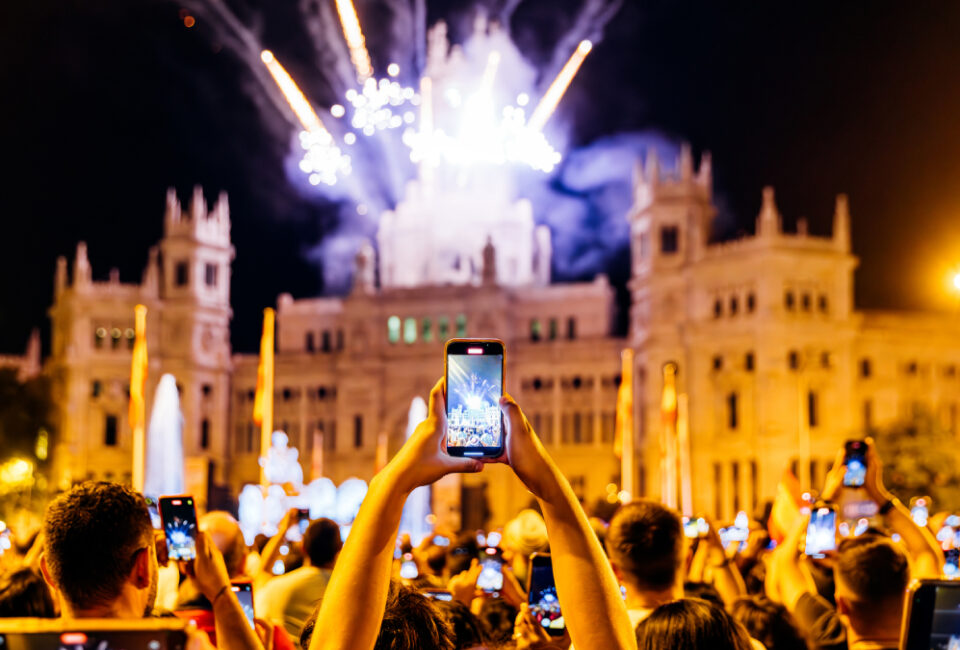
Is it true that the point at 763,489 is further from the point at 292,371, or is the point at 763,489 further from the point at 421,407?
the point at 292,371

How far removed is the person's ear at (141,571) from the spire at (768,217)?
2184 inches

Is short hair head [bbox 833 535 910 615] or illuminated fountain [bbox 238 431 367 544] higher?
short hair head [bbox 833 535 910 615]

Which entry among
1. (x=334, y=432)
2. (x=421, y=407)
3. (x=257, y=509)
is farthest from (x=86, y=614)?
(x=334, y=432)

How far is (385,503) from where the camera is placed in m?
2.84

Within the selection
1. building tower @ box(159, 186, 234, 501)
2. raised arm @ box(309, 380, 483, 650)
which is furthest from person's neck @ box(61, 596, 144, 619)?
building tower @ box(159, 186, 234, 501)

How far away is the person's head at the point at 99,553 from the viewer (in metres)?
3.11

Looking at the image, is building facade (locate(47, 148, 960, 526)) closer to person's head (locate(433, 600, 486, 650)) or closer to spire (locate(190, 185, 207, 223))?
spire (locate(190, 185, 207, 223))

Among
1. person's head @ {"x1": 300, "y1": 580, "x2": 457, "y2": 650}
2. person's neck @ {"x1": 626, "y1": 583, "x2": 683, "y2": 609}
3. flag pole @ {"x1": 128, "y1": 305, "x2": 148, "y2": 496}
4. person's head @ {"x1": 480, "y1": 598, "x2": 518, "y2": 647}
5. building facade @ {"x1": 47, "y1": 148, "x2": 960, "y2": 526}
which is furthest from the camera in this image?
building facade @ {"x1": 47, "y1": 148, "x2": 960, "y2": 526}

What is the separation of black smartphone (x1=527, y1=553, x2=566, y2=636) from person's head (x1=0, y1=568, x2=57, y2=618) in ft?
8.49

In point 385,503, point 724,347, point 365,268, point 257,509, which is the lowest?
point 257,509

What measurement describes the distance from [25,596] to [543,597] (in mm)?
2758

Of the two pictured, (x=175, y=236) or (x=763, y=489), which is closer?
(x=763, y=489)

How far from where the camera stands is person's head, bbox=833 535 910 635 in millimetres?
4781

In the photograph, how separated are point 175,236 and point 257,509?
73.9 ft
